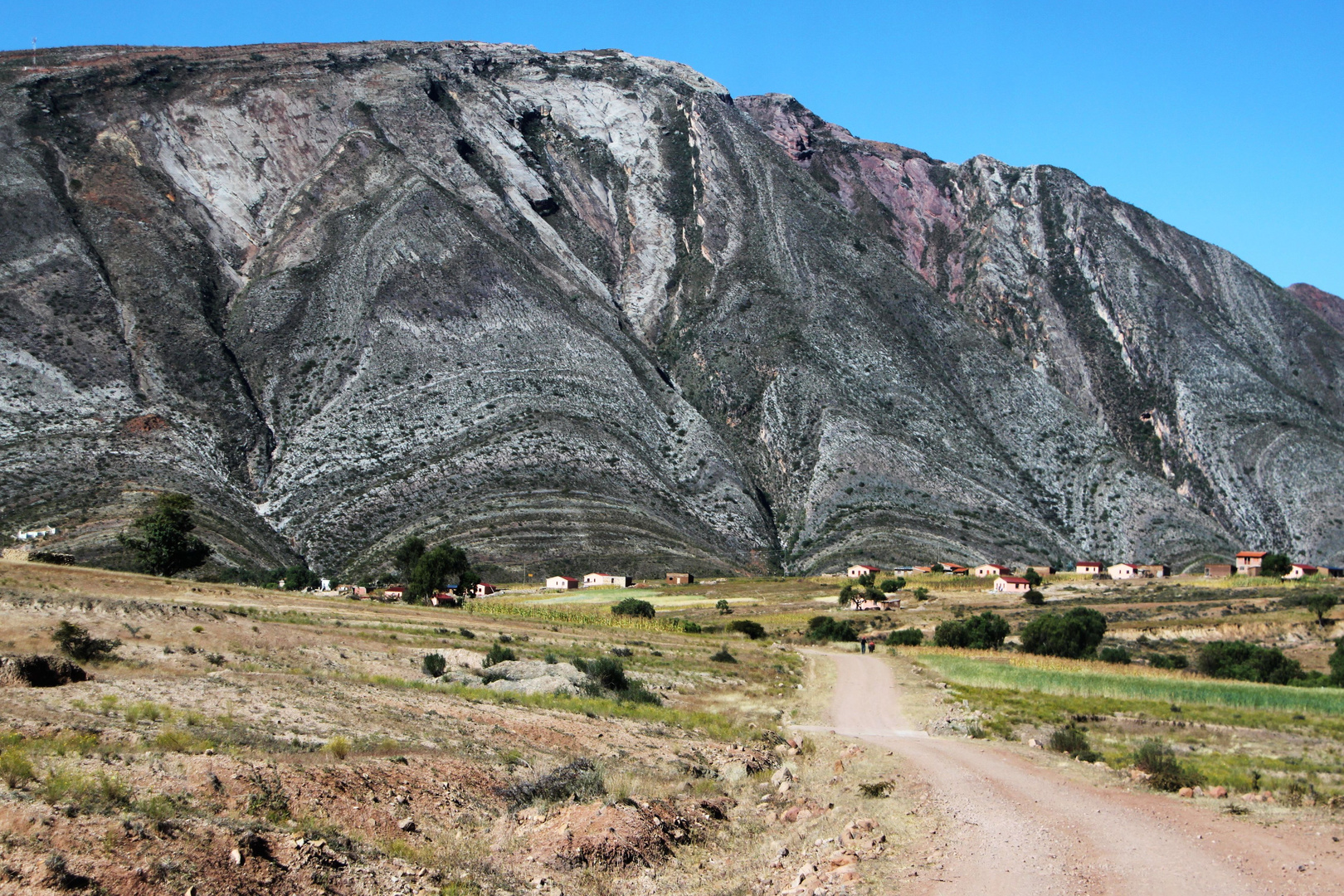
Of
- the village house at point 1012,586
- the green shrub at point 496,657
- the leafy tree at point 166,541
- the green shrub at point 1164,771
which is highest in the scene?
the leafy tree at point 166,541

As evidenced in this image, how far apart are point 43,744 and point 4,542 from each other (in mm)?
61621

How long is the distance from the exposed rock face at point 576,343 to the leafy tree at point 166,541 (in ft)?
17.4

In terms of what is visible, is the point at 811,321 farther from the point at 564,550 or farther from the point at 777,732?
the point at 777,732

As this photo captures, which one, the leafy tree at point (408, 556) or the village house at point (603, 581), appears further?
the village house at point (603, 581)

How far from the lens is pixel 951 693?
34.2m

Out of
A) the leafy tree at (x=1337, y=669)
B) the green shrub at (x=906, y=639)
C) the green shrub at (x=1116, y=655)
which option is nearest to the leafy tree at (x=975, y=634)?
the green shrub at (x=906, y=639)

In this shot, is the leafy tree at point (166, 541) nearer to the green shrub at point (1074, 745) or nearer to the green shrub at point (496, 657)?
the green shrub at point (496, 657)

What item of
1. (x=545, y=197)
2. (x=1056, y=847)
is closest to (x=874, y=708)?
(x=1056, y=847)

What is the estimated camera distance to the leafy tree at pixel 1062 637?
2000 inches

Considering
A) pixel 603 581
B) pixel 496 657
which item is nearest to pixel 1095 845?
pixel 496 657

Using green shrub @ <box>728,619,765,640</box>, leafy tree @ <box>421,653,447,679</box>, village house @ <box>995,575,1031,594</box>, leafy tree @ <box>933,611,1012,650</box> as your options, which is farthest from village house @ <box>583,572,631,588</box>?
leafy tree @ <box>421,653,447,679</box>

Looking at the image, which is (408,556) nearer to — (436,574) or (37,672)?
(436,574)

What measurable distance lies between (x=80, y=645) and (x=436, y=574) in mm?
46820

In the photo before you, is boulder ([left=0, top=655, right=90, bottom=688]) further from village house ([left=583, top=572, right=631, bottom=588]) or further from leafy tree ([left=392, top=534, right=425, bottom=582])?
village house ([left=583, top=572, right=631, bottom=588])
